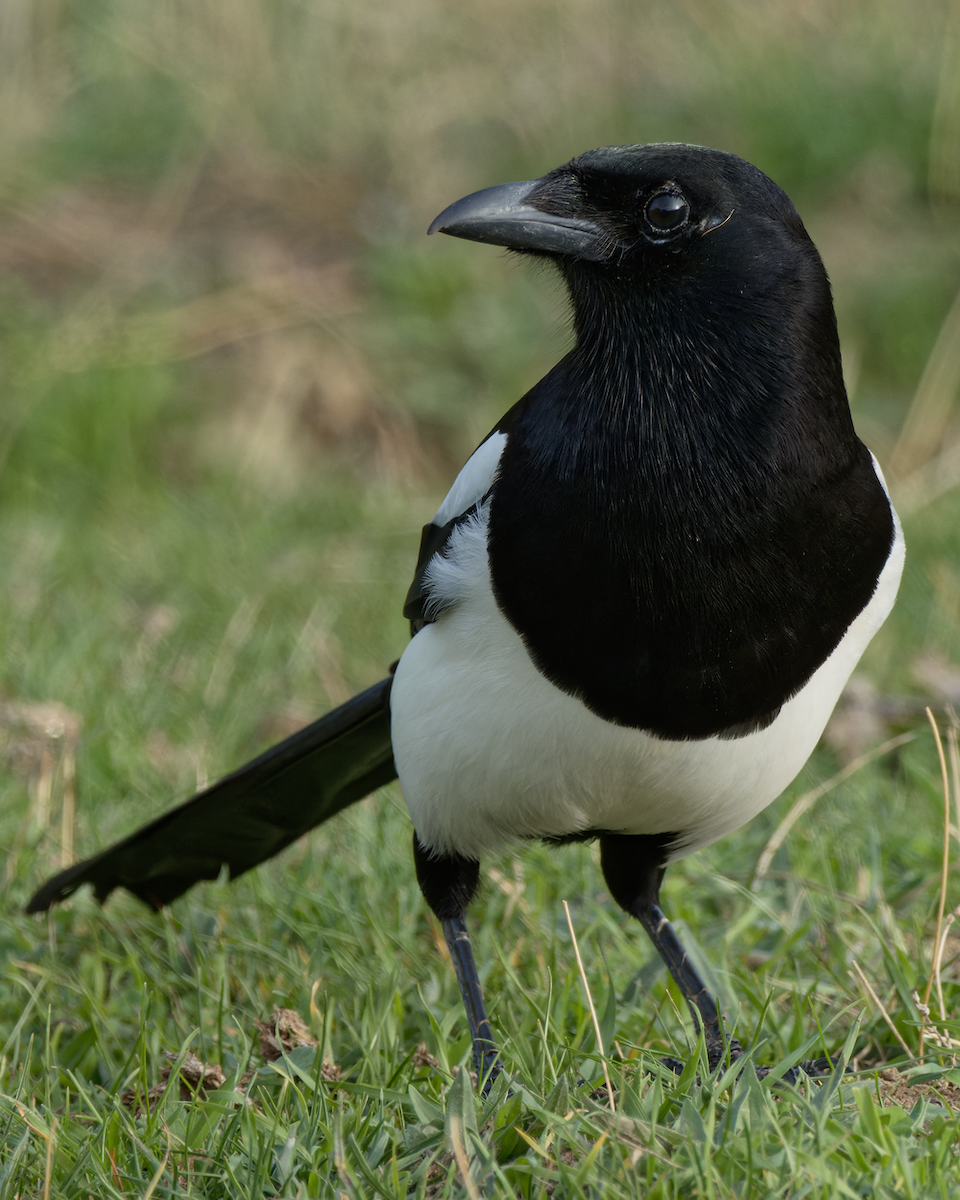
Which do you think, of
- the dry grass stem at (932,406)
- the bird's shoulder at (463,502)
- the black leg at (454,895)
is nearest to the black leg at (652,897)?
the black leg at (454,895)

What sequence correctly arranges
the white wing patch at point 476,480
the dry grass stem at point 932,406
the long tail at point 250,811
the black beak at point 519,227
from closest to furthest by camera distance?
1. the black beak at point 519,227
2. the white wing patch at point 476,480
3. the long tail at point 250,811
4. the dry grass stem at point 932,406

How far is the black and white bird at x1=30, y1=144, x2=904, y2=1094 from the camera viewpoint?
68.1 inches

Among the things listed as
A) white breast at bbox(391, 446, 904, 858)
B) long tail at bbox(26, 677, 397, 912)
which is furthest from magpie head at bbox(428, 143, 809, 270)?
long tail at bbox(26, 677, 397, 912)

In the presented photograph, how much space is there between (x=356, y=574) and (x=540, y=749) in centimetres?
241

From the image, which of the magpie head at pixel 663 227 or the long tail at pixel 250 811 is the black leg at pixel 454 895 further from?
the magpie head at pixel 663 227

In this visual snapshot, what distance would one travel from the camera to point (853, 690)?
321cm

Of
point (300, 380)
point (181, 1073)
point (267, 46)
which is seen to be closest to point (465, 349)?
point (300, 380)

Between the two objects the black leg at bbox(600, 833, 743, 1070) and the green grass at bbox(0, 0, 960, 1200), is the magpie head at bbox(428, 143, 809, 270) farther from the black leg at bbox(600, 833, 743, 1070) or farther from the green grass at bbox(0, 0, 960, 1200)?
the black leg at bbox(600, 833, 743, 1070)

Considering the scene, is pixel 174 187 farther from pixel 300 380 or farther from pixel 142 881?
pixel 142 881

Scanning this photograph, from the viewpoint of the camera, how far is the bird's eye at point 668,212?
1.78 metres

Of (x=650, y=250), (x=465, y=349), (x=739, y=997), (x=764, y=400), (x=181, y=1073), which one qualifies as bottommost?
(x=465, y=349)

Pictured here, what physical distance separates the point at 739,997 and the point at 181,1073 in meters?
0.85

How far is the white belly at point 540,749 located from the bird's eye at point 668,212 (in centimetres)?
45

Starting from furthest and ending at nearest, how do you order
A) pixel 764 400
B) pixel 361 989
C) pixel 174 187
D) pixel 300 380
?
pixel 174 187
pixel 300 380
pixel 361 989
pixel 764 400
